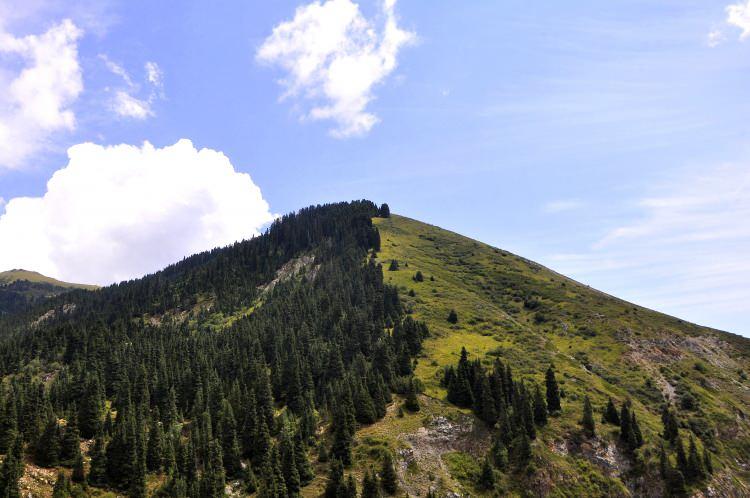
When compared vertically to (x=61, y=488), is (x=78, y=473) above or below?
above

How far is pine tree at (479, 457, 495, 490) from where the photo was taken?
8862cm

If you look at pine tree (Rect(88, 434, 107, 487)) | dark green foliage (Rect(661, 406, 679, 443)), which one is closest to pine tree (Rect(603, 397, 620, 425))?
dark green foliage (Rect(661, 406, 679, 443))

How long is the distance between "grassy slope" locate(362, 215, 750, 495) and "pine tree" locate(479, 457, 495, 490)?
399 cm

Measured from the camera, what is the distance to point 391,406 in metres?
110

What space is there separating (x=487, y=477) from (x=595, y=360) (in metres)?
80.8

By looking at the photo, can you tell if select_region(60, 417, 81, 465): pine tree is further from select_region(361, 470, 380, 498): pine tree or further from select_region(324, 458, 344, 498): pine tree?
select_region(361, 470, 380, 498): pine tree

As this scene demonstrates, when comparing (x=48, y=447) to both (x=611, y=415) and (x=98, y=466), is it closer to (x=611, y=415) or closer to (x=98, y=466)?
(x=98, y=466)

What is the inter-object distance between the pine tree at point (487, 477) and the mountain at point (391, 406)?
0.27 metres

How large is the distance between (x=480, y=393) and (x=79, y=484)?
82.7m

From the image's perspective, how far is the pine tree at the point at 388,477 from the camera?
84125 millimetres

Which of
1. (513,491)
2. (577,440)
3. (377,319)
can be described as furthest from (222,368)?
(577,440)

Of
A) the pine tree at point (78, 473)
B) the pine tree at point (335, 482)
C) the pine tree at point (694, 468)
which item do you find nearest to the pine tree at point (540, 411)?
the pine tree at point (694, 468)

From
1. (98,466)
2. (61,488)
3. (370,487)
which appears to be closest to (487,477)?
(370,487)

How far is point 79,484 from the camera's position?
79.9 meters
